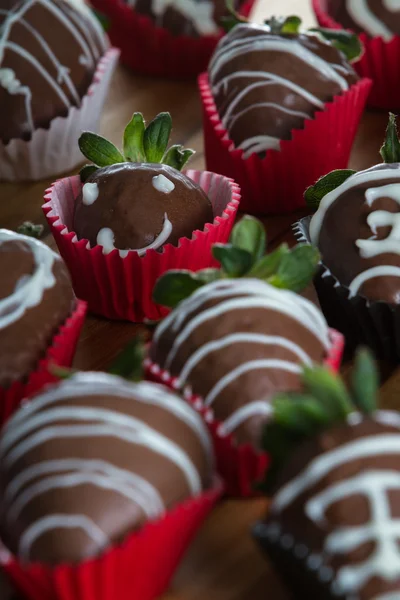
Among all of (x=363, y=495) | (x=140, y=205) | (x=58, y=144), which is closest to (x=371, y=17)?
(x=58, y=144)

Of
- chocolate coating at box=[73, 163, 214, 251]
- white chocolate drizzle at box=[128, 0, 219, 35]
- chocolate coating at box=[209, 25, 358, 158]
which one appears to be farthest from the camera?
white chocolate drizzle at box=[128, 0, 219, 35]

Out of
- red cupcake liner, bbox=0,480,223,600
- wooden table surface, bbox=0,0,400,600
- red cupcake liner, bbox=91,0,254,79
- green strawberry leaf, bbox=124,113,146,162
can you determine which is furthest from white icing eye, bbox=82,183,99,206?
red cupcake liner, bbox=91,0,254,79

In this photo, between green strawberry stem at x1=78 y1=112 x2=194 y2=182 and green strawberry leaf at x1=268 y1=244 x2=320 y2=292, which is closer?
green strawberry leaf at x1=268 y1=244 x2=320 y2=292

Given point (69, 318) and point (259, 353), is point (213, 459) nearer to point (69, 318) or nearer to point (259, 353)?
point (259, 353)

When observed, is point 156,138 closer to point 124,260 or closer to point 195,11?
point 124,260

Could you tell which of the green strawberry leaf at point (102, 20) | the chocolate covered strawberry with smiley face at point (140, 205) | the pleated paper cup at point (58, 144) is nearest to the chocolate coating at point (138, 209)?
the chocolate covered strawberry with smiley face at point (140, 205)

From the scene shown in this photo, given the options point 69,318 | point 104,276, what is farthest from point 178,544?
point 104,276

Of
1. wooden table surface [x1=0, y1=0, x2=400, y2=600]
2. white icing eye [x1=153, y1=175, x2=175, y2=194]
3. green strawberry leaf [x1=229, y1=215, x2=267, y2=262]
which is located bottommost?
wooden table surface [x1=0, y1=0, x2=400, y2=600]

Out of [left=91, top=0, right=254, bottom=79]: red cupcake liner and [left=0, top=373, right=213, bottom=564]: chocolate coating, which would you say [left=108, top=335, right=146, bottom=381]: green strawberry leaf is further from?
[left=91, top=0, right=254, bottom=79]: red cupcake liner
